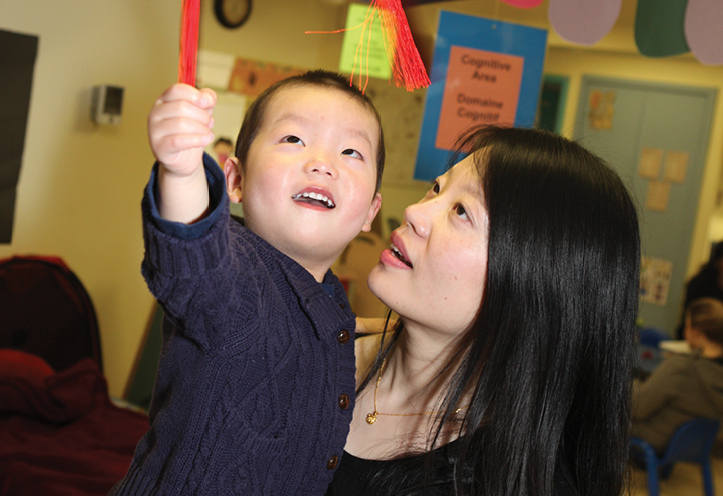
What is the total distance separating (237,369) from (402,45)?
0.50m

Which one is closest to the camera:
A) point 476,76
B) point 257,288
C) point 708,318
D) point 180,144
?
point 180,144

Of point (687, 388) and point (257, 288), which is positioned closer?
point (257, 288)

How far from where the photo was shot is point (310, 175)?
994mm

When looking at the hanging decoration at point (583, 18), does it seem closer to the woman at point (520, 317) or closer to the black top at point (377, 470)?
the woman at point (520, 317)

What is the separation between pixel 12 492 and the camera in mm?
1659

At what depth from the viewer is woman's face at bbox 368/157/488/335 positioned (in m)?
1.03

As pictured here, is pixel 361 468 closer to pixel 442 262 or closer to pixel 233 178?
pixel 442 262

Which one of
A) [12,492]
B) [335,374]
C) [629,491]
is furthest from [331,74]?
[12,492]

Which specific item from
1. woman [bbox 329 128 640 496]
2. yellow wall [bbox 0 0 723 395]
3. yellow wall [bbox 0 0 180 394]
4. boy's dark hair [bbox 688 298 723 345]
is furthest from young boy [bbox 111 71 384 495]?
boy's dark hair [bbox 688 298 723 345]

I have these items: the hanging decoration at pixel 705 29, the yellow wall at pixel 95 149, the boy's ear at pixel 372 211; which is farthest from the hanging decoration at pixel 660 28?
the yellow wall at pixel 95 149

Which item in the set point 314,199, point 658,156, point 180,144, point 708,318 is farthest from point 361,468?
point 658,156

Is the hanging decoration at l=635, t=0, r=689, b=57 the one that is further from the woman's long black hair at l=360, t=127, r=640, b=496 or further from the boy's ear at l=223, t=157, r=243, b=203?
the boy's ear at l=223, t=157, r=243, b=203

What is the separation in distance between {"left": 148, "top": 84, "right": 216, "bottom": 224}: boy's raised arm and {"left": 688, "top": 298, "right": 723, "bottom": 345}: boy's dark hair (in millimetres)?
3491

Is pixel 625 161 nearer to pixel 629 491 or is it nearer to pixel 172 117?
pixel 629 491
